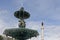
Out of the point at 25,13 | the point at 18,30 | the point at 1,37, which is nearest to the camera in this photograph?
the point at 18,30

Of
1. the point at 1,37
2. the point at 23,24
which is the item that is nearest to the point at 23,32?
the point at 23,24

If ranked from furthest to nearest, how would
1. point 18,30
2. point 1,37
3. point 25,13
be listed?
point 1,37 → point 25,13 → point 18,30

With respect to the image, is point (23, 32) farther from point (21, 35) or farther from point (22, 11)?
point (22, 11)

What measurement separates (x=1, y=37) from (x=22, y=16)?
38560 mm

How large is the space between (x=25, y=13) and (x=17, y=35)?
→ 8.05 feet

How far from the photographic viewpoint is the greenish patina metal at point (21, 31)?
2027cm

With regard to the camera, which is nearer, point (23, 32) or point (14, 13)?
point (23, 32)

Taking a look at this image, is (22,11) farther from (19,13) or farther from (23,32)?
(23,32)

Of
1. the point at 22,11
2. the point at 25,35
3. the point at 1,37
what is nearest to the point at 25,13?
the point at 22,11

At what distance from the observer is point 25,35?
2086 centimetres

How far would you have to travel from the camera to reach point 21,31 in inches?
794

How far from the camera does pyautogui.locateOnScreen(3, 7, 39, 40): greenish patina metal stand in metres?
20.3

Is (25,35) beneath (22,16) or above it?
beneath

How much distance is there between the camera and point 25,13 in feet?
71.7
